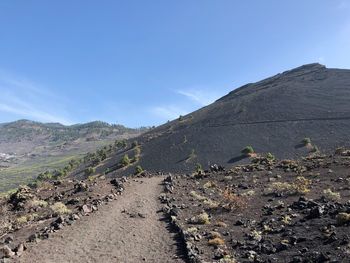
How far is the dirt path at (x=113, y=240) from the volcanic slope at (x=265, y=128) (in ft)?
130

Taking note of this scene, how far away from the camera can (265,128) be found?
78000mm

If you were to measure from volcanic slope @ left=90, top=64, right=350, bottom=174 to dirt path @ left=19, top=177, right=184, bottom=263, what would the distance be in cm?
3965

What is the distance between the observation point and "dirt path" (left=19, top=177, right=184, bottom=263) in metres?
17.2

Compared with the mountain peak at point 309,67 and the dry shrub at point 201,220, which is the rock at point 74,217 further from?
the mountain peak at point 309,67

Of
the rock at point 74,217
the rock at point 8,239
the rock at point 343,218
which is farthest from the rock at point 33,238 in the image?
the rock at point 343,218

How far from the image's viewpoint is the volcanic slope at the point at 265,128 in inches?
2611

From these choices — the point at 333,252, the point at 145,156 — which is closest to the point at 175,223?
the point at 333,252

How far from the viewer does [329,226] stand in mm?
17953

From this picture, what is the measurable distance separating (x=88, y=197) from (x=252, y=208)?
11.5m

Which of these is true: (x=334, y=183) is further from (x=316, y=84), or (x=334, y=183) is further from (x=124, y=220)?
(x=316, y=84)

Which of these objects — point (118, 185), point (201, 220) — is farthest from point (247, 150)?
point (201, 220)

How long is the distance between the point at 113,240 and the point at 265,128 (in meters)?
61.9

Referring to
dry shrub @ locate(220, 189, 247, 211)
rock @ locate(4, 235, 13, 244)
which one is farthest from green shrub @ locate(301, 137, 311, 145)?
rock @ locate(4, 235, 13, 244)

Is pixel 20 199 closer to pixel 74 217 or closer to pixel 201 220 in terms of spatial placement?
pixel 74 217
